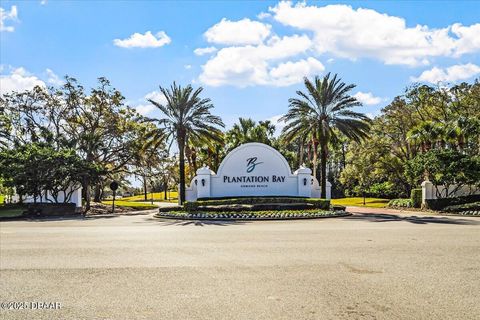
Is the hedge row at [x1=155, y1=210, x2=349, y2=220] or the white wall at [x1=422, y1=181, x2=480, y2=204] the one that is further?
the white wall at [x1=422, y1=181, x2=480, y2=204]

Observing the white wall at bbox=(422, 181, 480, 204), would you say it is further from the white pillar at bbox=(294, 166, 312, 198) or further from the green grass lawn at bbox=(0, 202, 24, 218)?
the green grass lawn at bbox=(0, 202, 24, 218)

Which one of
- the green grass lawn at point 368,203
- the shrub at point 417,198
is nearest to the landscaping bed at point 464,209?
the shrub at point 417,198

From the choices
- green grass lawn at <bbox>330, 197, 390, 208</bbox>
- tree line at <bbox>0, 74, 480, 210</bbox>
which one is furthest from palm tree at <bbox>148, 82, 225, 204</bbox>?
green grass lawn at <bbox>330, 197, 390, 208</bbox>

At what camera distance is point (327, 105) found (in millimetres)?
34719

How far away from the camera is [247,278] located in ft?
29.0

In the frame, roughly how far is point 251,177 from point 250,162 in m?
1.26

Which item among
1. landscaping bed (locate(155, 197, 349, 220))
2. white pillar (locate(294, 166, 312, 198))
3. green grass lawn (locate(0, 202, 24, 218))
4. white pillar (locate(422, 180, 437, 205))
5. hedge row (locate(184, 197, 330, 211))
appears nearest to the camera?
landscaping bed (locate(155, 197, 349, 220))

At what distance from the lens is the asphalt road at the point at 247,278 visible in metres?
6.68

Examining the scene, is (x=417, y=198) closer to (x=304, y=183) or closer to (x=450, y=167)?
(x=450, y=167)

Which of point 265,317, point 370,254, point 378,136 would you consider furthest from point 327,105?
point 265,317

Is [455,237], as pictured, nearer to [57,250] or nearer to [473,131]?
[57,250]

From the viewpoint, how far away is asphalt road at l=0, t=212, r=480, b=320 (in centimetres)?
668

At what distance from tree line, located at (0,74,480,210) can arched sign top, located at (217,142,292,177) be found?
1.98m

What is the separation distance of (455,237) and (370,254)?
5585 millimetres
